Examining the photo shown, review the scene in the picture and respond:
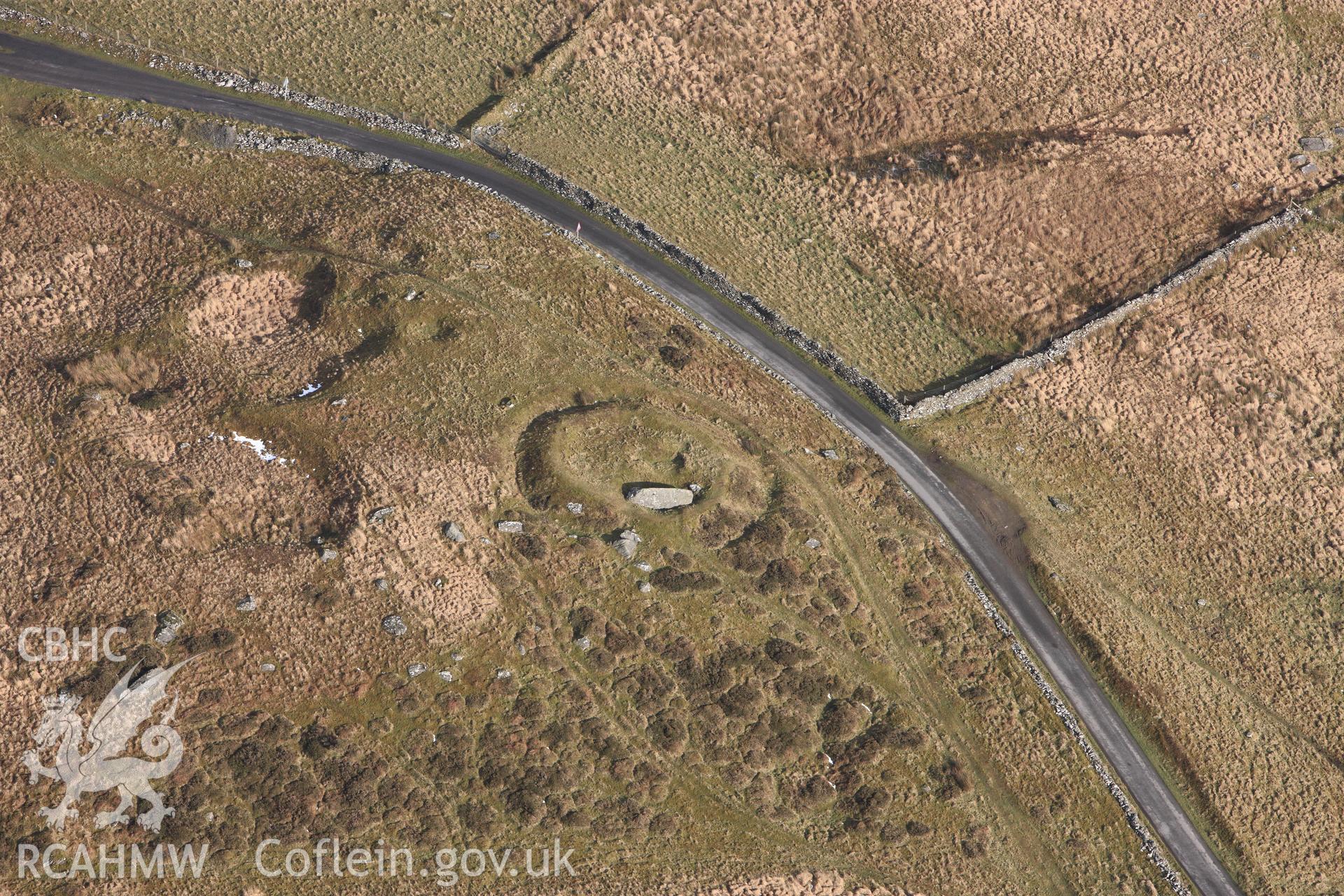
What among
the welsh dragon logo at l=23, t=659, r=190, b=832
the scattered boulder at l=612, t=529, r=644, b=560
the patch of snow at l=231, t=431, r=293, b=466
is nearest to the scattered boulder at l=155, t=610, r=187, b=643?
the welsh dragon logo at l=23, t=659, r=190, b=832

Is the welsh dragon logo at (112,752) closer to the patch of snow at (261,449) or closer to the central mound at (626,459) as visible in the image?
the patch of snow at (261,449)

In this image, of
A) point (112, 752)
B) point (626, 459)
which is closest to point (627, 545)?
point (626, 459)

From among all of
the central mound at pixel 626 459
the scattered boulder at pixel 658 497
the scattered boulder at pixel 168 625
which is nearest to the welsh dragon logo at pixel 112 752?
the scattered boulder at pixel 168 625

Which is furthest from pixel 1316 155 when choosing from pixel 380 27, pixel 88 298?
pixel 88 298

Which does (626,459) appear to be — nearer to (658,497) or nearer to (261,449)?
(658,497)

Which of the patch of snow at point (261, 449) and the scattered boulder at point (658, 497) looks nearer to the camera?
the patch of snow at point (261, 449)

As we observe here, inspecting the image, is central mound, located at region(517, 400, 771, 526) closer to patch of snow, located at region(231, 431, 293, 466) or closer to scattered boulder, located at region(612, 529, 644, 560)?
scattered boulder, located at region(612, 529, 644, 560)
